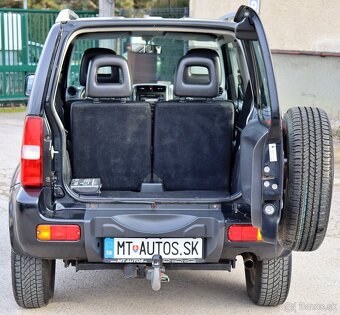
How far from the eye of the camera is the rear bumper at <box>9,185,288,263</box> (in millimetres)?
3689

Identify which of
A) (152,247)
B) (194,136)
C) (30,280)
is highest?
(194,136)

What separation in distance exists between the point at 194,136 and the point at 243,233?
2.81 ft

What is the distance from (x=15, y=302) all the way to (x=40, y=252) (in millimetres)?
777

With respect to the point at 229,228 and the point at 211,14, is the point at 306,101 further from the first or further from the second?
the point at 229,228

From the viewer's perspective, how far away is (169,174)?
14.4 ft

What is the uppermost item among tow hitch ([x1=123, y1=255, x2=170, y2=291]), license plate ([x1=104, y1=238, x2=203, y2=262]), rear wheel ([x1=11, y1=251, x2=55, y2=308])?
license plate ([x1=104, y1=238, x2=203, y2=262])

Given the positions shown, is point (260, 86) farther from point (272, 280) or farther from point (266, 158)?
point (272, 280)

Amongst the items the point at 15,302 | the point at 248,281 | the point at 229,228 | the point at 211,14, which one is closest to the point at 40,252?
the point at 15,302

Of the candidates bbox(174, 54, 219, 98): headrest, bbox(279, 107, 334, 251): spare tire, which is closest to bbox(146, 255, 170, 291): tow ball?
bbox(279, 107, 334, 251): spare tire

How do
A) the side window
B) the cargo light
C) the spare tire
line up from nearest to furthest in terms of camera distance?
the spare tire
the cargo light
the side window

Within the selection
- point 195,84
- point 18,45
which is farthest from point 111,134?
point 18,45

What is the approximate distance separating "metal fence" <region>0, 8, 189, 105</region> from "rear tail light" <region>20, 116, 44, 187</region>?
35.7ft

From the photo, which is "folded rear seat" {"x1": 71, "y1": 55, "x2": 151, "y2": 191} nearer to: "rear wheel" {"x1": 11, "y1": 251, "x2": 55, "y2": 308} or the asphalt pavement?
"rear wheel" {"x1": 11, "y1": 251, "x2": 55, "y2": 308}

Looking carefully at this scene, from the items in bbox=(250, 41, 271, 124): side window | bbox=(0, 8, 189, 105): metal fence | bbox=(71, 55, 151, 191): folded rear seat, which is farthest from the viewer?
bbox=(0, 8, 189, 105): metal fence
